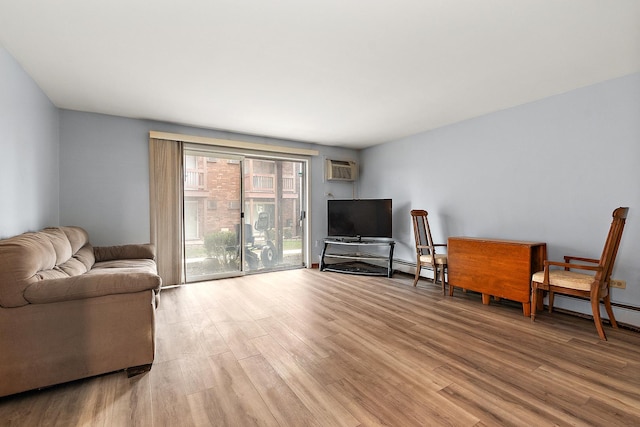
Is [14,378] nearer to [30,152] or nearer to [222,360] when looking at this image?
[222,360]

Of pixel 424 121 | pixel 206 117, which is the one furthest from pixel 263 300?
pixel 424 121

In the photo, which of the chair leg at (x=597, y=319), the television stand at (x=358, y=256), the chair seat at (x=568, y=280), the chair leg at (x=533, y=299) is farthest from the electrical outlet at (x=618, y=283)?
the television stand at (x=358, y=256)

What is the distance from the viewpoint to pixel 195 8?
1.75 m

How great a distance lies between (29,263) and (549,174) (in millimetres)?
4645

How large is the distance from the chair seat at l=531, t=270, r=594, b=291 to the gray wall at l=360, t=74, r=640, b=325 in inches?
19.6

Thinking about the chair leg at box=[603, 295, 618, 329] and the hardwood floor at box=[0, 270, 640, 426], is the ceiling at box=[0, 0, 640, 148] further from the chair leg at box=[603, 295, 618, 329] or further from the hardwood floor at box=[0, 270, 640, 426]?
the hardwood floor at box=[0, 270, 640, 426]

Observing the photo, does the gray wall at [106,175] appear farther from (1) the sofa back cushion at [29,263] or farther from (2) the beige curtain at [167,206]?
(1) the sofa back cushion at [29,263]

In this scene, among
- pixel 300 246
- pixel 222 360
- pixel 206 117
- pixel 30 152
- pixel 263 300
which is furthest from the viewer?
pixel 300 246

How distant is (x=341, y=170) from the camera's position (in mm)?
5566

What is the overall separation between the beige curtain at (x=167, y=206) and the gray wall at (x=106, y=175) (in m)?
0.10

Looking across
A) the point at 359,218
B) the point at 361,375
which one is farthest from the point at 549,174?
the point at 361,375

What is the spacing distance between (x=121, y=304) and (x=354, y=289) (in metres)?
2.77

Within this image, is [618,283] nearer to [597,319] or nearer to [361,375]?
[597,319]

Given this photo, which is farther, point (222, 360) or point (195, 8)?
point (222, 360)
